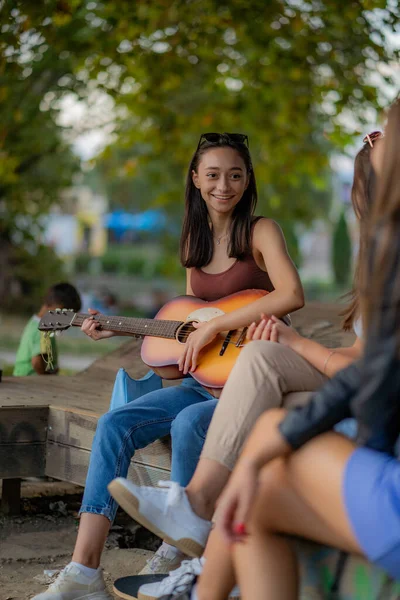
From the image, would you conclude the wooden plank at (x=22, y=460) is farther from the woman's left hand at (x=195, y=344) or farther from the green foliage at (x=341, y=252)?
the green foliage at (x=341, y=252)

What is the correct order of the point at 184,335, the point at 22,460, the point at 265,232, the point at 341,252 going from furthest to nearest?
the point at 341,252 → the point at 22,460 → the point at 184,335 → the point at 265,232

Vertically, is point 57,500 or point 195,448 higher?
point 195,448

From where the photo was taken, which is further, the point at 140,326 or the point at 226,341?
the point at 140,326

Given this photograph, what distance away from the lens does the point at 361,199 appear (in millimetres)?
2572

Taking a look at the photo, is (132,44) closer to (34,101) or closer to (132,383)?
(34,101)

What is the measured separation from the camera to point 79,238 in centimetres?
5300

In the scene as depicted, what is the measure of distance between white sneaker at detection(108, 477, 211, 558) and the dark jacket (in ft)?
1.61

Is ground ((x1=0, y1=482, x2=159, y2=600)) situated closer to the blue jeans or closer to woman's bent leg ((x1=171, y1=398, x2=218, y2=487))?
the blue jeans

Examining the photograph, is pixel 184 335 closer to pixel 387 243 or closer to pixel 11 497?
pixel 11 497

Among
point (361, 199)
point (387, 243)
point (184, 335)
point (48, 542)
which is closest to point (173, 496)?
point (387, 243)

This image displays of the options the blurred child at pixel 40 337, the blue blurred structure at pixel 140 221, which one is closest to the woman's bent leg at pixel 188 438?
the blurred child at pixel 40 337

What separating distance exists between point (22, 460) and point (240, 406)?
1.82 metres

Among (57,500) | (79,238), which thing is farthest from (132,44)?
(79,238)

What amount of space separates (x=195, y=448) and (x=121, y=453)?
0.99ft
